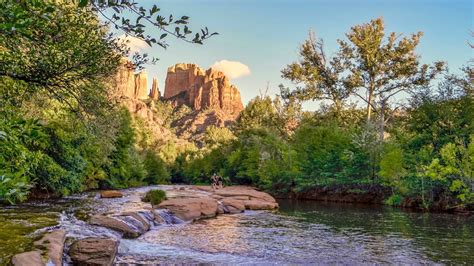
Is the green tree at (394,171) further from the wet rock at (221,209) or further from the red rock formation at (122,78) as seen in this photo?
the red rock formation at (122,78)

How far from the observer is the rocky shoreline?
1011 cm

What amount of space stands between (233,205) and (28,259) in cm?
1802

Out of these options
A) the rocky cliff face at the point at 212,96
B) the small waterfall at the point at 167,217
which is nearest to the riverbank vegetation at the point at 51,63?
the small waterfall at the point at 167,217

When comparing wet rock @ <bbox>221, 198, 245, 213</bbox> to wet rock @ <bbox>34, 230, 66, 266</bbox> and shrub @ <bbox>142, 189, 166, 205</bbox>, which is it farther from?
wet rock @ <bbox>34, 230, 66, 266</bbox>

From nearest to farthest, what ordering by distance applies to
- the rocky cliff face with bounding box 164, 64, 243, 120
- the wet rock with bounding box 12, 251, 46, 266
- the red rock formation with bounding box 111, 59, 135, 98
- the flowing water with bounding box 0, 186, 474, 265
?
the red rock formation with bounding box 111, 59, 135, 98 < the wet rock with bounding box 12, 251, 46, 266 < the flowing water with bounding box 0, 186, 474, 265 < the rocky cliff face with bounding box 164, 64, 243, 120

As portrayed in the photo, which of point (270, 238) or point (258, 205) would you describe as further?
point (258, 205)

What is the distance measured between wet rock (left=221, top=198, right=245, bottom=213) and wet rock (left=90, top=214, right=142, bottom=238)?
10393 mm

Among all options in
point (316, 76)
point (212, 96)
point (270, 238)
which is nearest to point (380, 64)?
point (316, 76)

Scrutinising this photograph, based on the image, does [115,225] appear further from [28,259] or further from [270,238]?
[28,259]

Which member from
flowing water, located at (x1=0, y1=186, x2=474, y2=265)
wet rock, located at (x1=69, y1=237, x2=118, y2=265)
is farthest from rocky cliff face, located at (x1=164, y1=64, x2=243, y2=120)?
wet rock, located at (x1=69, y1=237, x2=118, y2=265)

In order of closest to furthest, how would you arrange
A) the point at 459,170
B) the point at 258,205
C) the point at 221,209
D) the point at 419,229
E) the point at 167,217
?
the point at 419,229
the point at 167,217
the point at 459,170
the point at 221,209
the point at 258,205

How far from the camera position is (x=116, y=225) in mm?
15453

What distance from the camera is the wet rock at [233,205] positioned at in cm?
2567

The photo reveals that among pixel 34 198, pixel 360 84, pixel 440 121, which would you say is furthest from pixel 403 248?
pixel 360 84
